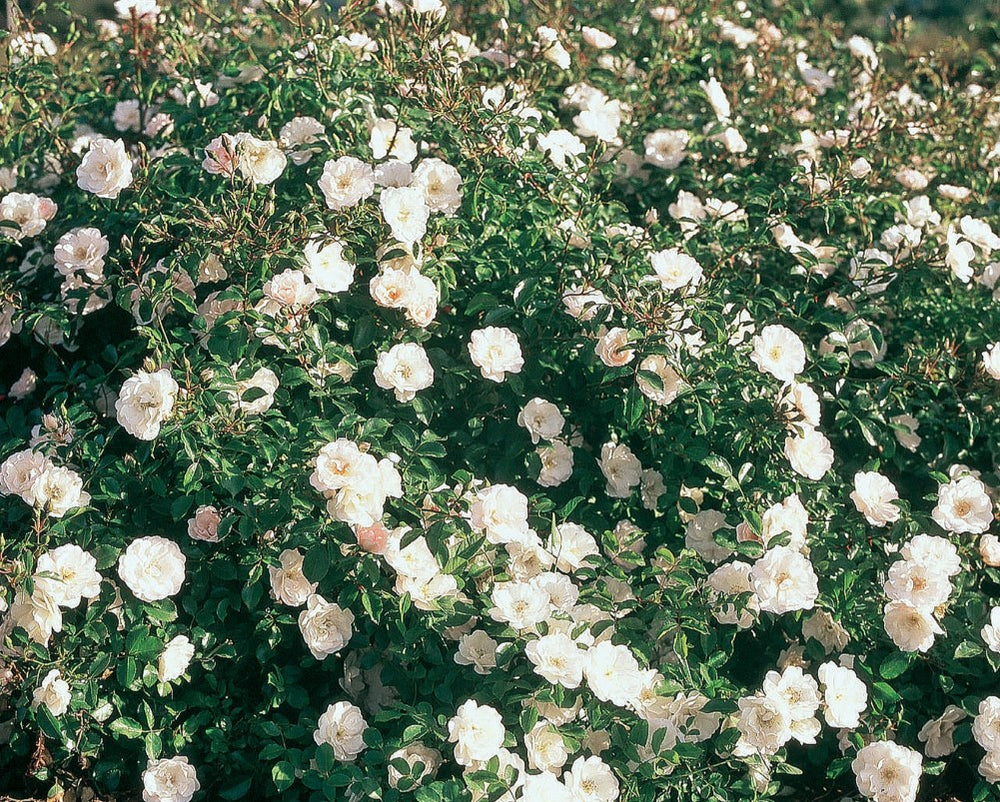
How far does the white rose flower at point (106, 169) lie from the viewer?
2219mm

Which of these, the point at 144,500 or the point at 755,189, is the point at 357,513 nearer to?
the point at 144,500

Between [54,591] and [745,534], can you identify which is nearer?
[54,591]

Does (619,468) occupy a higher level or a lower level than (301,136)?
lower

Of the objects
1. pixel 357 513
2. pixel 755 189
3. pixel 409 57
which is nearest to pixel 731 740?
pixel 357 513

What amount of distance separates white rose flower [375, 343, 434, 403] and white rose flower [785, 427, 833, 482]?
0.69 metres

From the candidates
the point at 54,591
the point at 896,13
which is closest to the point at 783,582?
the point at 54,591

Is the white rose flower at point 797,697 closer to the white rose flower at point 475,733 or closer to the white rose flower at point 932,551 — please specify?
the white rose flower at point 932,551

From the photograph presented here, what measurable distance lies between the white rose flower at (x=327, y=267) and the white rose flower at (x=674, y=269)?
594 millimetres

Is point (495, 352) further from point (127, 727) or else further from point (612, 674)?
point (127, 727)

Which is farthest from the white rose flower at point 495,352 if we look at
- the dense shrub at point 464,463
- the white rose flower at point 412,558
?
the white rose flower at point 412,558

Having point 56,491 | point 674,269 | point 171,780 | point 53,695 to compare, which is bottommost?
point 171,780

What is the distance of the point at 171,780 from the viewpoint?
1.93 meters

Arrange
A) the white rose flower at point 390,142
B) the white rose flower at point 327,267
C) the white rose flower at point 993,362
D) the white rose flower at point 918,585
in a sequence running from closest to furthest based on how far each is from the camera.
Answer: the white rose flower at point 918,585
the white rose flower at point 327,267
the white rose flower at point 993,362
the white rose flower at point 390,142

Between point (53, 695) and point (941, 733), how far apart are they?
158 cm
